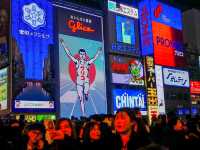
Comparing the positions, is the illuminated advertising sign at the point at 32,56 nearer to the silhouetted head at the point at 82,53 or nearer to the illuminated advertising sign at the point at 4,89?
the illuminated advertising sign at the point at 4,89

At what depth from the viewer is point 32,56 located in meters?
14.2

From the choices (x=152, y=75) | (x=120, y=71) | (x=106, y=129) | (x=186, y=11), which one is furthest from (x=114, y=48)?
(x=106, y=129)

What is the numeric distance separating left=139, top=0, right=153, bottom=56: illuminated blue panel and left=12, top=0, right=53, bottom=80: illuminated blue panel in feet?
18.2

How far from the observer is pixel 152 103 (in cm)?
1859

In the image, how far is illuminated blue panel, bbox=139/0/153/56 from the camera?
18997 millimetres

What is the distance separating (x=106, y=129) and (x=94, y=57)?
12.2 metres

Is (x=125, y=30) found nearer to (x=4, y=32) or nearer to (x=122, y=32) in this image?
(x=122, y=32)

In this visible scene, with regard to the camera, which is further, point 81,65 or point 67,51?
point 81,65

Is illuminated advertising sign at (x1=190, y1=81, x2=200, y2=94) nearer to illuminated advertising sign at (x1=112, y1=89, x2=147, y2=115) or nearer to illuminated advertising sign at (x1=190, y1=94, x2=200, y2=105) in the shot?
illuminated advertising sign at (x1=190, y1=94, x2=200, y2=105)

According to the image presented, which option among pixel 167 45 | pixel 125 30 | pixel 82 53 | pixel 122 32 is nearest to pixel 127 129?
pixel 82 53

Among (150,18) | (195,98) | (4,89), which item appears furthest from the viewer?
(195,98)

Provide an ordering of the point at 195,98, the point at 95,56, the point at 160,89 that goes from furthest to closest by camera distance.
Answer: the point at 195,98 < the point at 160,89 < the point at 95,56

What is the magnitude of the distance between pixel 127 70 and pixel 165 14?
446 cm

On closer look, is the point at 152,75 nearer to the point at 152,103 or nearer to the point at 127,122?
the point at 152,103
